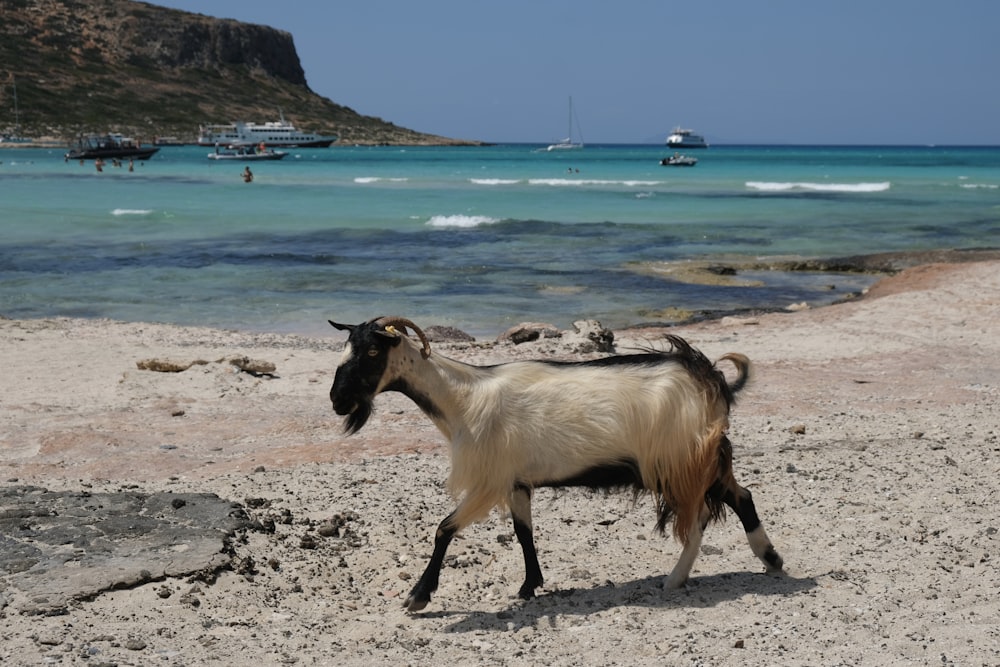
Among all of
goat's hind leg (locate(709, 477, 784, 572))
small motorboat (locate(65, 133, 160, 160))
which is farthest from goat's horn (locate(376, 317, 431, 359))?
small motorboat (locate(65, 133, 160, 160))

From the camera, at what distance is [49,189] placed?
51500 millimetres

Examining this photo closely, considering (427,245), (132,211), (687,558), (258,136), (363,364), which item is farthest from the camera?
(258,136)

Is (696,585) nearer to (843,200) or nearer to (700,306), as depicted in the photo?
(700,306)

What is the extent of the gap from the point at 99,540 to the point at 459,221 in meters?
30.6

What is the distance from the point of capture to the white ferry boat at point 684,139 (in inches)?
6506

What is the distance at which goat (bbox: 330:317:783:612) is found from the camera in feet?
17.4

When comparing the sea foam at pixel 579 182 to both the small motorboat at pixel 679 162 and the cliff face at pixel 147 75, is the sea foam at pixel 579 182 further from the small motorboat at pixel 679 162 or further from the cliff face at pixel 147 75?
the cliff face at pixel 147 75

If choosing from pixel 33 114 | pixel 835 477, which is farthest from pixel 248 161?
pixel 835 477

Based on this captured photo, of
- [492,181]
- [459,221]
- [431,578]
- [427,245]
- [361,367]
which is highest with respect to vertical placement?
[361,367]

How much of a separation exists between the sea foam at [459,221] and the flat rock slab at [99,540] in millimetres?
29016

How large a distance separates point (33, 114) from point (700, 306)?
412 feet

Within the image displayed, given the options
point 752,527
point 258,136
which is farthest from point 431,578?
point 258,136

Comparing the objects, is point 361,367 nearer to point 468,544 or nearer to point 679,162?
point 468,544

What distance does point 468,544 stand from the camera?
21.3 feet
